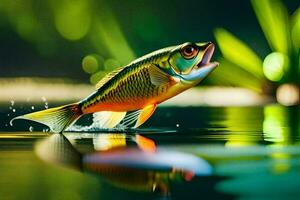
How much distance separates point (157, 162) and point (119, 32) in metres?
2.77

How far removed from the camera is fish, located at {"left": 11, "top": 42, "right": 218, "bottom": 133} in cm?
344

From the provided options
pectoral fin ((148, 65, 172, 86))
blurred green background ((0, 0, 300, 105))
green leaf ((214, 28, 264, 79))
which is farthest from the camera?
green leaf ((214, 28, 264, 79))

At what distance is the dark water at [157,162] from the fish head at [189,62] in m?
0.29

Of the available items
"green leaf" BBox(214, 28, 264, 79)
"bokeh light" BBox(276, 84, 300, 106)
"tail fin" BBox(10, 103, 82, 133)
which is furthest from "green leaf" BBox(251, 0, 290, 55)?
"tail fin" BBox(10, 103, 82, 133)

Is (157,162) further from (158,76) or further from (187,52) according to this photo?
(187,52)

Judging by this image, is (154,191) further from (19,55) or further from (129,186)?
(19,55)

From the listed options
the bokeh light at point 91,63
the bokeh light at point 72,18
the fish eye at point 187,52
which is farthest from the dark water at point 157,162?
the bokeh light at point 72,18

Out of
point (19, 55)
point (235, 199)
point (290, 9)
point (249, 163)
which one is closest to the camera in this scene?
point (235, 199)

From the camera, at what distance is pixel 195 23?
17.8ft

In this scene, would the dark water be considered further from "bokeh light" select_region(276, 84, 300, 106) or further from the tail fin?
"bokeh light" select_region(276, 84, 300, 106)

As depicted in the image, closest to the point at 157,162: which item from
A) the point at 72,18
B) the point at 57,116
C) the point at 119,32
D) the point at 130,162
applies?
the point at 130,162

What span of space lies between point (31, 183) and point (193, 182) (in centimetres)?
52

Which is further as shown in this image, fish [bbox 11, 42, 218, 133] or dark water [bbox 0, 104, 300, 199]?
fish [bbox 11, 42, 218, 133]

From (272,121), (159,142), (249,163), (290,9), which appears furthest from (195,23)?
(249,163)
